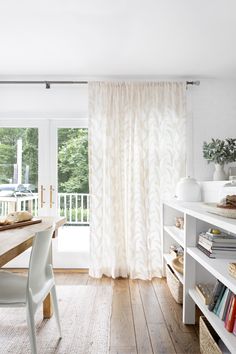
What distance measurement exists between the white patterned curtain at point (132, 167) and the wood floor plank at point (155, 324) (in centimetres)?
51

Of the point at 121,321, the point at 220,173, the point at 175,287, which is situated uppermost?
the point at 220,173

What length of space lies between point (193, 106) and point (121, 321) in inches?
98.6

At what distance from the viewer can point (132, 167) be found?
3.64 metres

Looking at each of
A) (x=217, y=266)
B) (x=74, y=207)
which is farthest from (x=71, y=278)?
(x=217, y=266)

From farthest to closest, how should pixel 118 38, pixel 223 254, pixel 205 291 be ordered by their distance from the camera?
pixel 118 38 < pixel 205 291 < pixel 223 254

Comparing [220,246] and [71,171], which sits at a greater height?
[71,171]

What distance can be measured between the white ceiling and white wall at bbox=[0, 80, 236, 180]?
0.18 m

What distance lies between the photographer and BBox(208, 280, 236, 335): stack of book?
1694 mm

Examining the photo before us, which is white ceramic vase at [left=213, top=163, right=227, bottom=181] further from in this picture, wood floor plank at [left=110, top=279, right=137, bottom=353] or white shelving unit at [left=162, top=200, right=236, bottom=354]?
wood floor plank at [left=110, top=279, right=137, bottom=353]

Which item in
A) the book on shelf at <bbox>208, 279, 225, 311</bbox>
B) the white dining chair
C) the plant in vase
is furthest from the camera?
the plant in vase

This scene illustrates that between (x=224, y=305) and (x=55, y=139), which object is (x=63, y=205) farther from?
(x=224, y=305)

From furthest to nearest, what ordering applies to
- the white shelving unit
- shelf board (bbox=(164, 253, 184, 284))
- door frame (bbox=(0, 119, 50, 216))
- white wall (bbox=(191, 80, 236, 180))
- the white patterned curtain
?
door frame (bbox=(0, 119, 50, 216)) < white wall (bbox=(191, 80, 236, 180)) < the white patterned curtain < shelf board (bbox=(164, 253, 184, 284)) < the white shelving unit

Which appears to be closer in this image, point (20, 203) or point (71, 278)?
point (71, 278)

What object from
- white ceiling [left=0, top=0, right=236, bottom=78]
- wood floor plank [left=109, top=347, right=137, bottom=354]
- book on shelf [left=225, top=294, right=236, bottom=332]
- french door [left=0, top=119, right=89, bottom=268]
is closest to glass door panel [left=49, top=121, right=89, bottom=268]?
french door [left=0, top=119, right=89, bottom=268]
